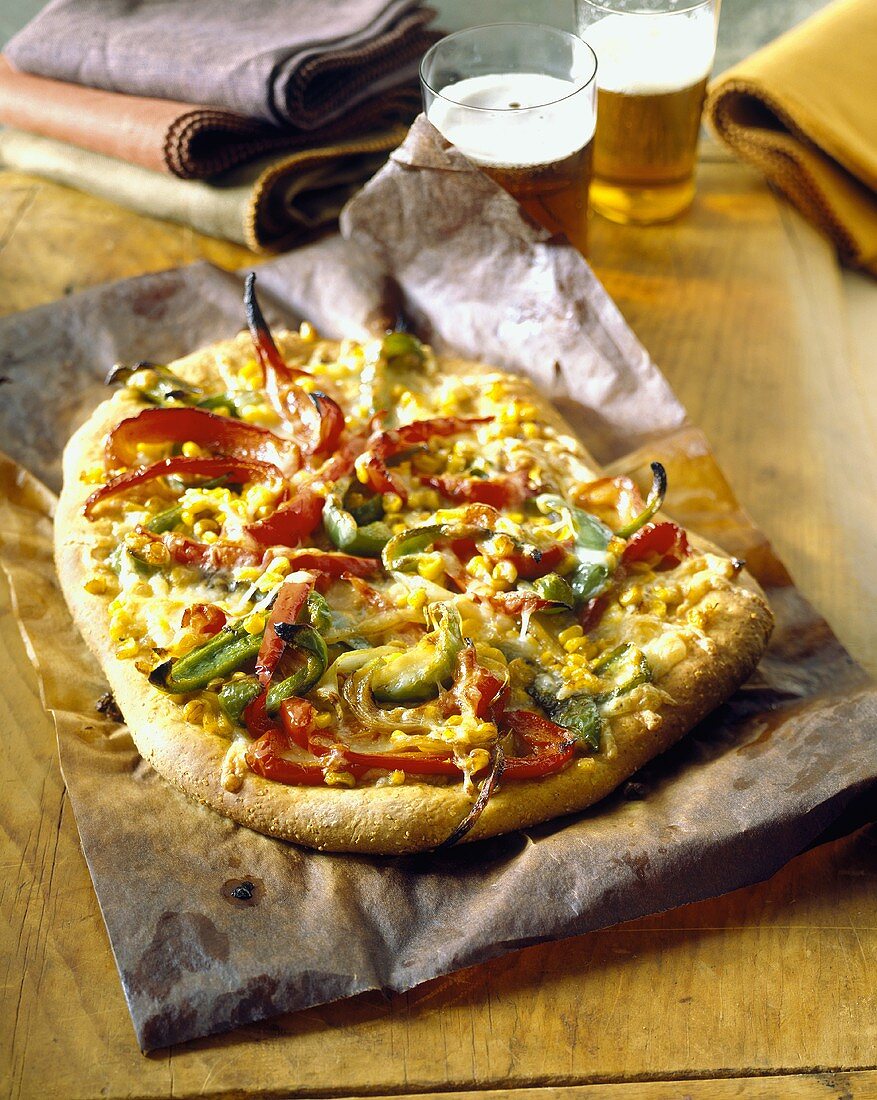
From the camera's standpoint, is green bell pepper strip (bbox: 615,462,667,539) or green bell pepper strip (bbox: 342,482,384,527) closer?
green bell pepper strip (bbox: 615,462,667,539)

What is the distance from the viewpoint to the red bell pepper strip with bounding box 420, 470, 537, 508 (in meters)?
3.31

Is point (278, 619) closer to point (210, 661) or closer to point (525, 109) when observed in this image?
point (210, 661)

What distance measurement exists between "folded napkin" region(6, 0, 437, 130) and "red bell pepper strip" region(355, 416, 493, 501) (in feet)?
6.07

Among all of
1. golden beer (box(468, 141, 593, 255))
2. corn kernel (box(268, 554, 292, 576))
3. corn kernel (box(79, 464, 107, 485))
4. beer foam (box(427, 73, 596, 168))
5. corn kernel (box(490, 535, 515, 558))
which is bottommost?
corn kernel (box(79, 464, 107, 485))

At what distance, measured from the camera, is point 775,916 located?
2.60m

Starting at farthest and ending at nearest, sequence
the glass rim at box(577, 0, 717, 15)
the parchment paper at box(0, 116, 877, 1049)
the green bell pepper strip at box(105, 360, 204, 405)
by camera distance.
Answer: the glass rim at box(577, 0, 717, 15), the green bell pepper strip at box(105, 360, 204, 405), the parchment paper at box(0, 116, 877, 1049)

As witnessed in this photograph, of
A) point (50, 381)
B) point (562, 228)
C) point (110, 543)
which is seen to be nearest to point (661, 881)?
point (110, 543)

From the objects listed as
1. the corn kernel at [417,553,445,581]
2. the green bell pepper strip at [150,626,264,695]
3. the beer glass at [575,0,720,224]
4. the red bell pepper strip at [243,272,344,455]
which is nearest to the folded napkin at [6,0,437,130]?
the beer glass at [575,0,720,224]

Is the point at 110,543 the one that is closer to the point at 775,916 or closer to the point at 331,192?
the point at 775,916

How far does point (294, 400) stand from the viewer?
3629 mm

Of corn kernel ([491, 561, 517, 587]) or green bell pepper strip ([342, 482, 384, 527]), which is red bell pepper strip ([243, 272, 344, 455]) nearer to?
green bell pepper strip ([342, 482, 384, 527])

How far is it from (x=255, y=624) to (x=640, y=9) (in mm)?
2862

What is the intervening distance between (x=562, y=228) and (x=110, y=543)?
6.50 ft

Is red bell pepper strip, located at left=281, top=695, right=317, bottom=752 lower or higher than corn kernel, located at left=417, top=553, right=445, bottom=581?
lower
